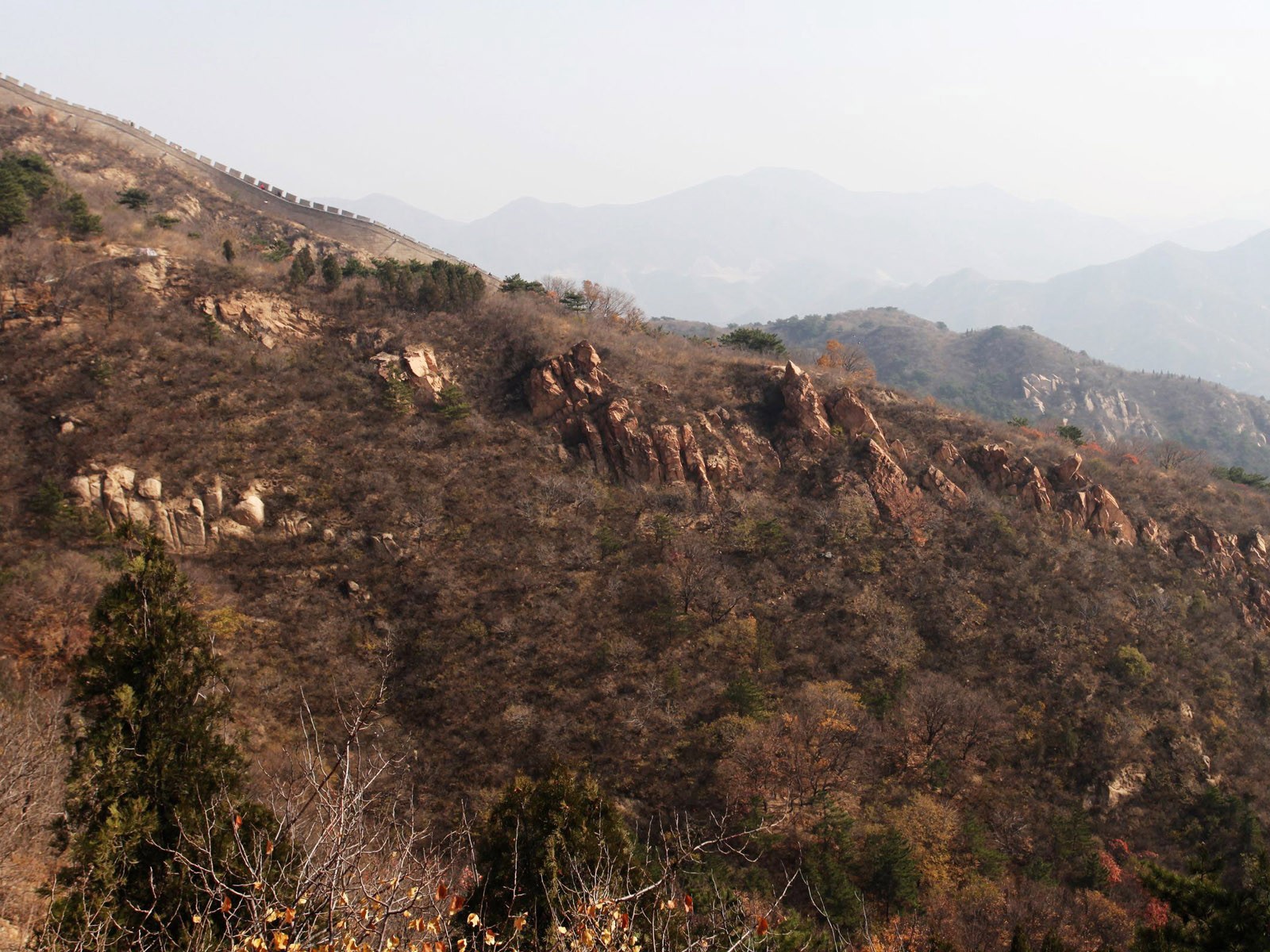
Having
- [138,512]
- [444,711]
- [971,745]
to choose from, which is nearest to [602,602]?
[444,711]

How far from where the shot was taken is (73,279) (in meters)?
26.2

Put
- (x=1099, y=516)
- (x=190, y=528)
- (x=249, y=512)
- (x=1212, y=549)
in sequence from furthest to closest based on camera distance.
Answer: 1. (x=1099, y=516)
2. (x=1212, y=549)
3. (x=249, y=512)
4. (x=190, y=528)

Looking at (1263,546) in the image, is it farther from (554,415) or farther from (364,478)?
(364,478)

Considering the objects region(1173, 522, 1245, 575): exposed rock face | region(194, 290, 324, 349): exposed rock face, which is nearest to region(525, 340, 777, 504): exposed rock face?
region(194, 290, 324, 349): exposed rock face

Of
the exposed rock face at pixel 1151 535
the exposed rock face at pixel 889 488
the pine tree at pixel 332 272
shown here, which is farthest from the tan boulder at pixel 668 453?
the exposed rock face at pixel 1151 535

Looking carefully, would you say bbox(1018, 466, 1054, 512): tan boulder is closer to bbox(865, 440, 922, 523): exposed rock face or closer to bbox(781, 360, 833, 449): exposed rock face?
bbox(865, 440, 922, 523): exposed rock face

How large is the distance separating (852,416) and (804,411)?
2.22 meters

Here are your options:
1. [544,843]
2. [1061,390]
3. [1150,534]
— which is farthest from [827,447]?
[1061,390]

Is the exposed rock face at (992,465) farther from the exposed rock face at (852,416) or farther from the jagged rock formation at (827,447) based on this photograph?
the exposed rock face at (852,416)

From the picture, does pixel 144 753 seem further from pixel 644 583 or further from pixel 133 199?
pixel 133 199

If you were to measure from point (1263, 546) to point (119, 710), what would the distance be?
38618 mm

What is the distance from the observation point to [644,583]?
24.5 m

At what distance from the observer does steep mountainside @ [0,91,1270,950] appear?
58.9 feet

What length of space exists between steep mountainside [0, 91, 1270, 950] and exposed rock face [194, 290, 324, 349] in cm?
18
